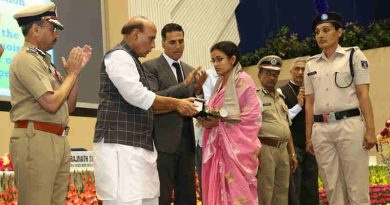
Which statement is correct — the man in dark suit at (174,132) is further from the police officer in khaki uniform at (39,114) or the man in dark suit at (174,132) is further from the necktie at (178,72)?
the police officer in khaki uniform at (39,114)

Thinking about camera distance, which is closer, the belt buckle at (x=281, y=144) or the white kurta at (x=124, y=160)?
the white kurta at (x=124, y=160)

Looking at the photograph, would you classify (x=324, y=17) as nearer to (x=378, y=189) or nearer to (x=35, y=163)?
(x=35, y=163)

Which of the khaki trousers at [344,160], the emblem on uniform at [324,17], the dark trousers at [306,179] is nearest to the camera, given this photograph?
the khaki trousers at [344,160]

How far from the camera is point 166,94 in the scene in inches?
141

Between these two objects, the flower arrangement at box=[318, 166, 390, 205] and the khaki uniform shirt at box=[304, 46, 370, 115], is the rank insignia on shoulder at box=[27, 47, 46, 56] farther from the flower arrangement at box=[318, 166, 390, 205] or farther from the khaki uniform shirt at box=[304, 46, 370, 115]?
the flower arrangement at box=[318, 166, 390, 205]

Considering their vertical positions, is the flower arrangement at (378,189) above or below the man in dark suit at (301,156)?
below

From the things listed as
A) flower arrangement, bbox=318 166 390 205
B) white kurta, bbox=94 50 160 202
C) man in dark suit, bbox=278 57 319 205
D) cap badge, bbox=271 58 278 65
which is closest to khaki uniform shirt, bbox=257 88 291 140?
cap badge, bbox=271 58 278 65

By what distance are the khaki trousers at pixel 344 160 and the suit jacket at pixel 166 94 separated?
0.96 m

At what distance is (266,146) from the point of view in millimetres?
4594

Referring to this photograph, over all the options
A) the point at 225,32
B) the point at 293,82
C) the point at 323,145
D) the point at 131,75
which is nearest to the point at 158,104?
the point at 131,75

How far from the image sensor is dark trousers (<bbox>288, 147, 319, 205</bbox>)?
525 cm

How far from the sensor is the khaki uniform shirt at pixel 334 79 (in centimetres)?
398

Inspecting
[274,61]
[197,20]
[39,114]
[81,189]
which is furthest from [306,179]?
[197,20]

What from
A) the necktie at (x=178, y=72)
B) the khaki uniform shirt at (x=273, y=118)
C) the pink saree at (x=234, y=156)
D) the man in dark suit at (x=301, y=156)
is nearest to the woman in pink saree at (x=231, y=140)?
the pink saree at (x=234, y=156)
